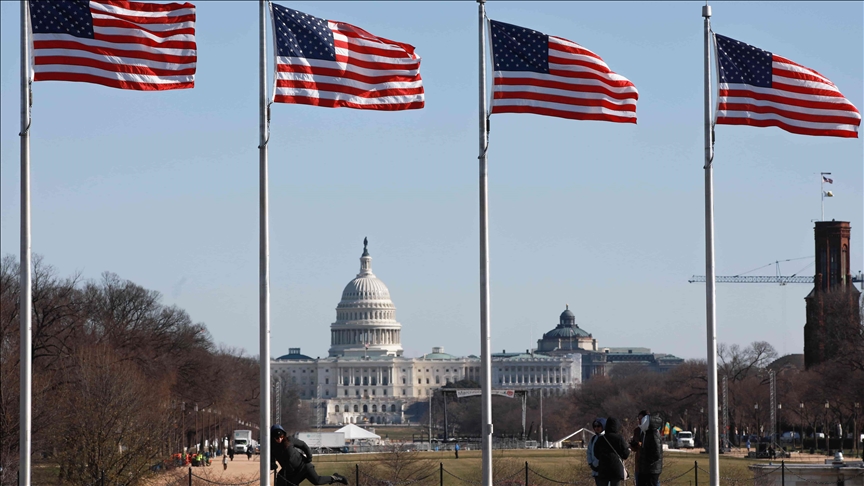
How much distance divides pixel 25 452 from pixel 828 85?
15.7 m

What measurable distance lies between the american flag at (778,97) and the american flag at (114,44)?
9.98m

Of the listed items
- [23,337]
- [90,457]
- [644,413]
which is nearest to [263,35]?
[23,337]

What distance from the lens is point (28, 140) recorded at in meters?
25.7

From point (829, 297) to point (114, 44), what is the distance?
104 metres

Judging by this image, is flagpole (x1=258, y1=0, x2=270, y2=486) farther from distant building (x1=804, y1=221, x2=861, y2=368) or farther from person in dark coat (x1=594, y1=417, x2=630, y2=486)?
distant building (x1=804, y1=221, x2=861, y2=368)

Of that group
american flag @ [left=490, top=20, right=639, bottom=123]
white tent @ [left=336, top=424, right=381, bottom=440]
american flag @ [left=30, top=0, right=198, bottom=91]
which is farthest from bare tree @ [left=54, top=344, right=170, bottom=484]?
white tent @ [left=336, top=424, right=381, bottom=440]

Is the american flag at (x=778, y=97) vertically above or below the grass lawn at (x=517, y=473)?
above

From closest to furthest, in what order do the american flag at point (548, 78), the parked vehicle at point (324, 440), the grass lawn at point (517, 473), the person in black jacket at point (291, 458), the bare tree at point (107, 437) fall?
the person in black jacket at point (291, 458), the american flag at point (548, 78), the bare tree at point (107, 437), the grass lawn at point (517, 473), the parked vehicle at point (324, 440)

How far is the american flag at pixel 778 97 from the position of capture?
2802 cm

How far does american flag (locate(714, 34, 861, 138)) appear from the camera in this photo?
28016 mm

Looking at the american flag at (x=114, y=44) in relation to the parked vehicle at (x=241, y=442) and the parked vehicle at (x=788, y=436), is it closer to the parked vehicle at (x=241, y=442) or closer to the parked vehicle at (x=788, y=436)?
the parked vehicle at (x=241, y=442)

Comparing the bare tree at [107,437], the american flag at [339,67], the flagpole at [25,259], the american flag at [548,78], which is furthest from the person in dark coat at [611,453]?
the bare tree at [107,437]

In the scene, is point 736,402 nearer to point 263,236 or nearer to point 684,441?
point 684,441

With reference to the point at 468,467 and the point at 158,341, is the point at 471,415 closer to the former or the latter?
the point at 158,341
